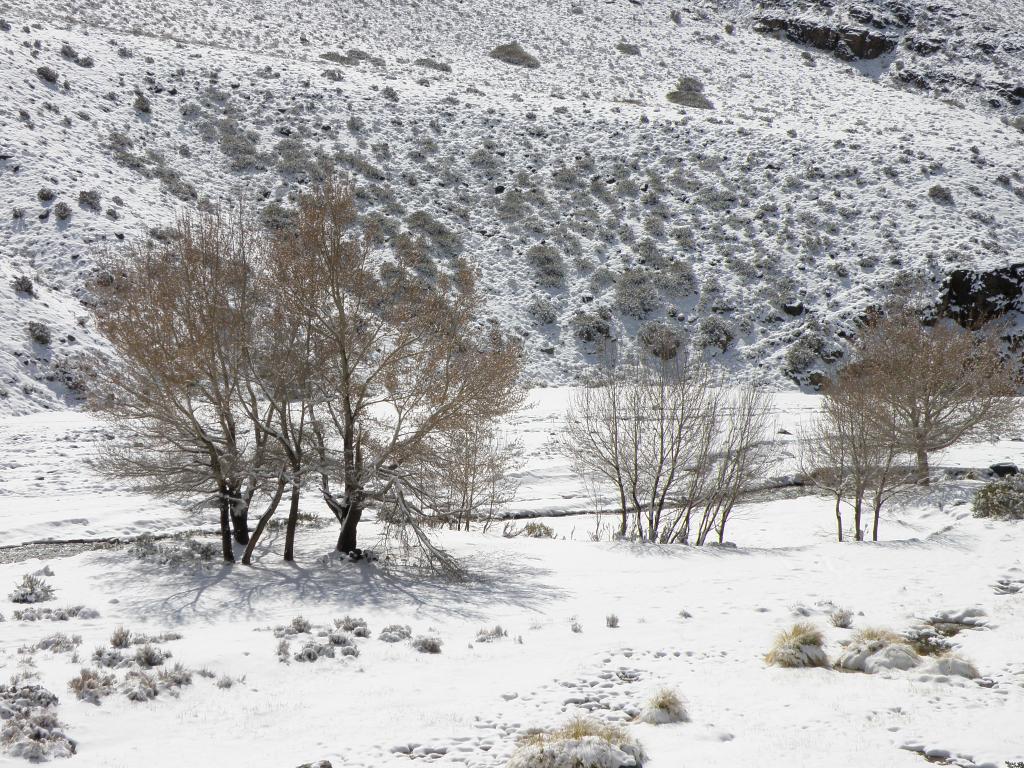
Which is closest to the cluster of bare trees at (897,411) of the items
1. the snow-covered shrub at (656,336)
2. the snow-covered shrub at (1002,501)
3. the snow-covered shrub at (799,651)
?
the snow-covered shrub at (1002,501)

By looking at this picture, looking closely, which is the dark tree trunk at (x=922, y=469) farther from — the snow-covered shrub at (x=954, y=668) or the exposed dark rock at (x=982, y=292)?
the snow-covered shrub at (x=954, y=668)

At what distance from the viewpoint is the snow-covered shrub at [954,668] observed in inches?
346

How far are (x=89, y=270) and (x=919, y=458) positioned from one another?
3260 centimetres

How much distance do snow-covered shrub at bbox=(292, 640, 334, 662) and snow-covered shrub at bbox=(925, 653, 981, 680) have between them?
7.12 metres

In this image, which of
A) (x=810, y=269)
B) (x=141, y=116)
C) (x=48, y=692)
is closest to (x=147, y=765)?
(x=48, y=692)

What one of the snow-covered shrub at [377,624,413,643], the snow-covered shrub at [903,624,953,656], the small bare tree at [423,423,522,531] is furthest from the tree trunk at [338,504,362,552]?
the snow-covered shrub at [903,624,953,656]

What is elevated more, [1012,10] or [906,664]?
[1012,10]

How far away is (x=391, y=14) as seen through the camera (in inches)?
2574

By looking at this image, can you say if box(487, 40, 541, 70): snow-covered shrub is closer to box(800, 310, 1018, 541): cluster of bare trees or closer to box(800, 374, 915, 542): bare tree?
box(800, 310, 1018, 541): cluster of bare trees

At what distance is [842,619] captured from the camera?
1106cm

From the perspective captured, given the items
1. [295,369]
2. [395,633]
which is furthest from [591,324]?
[395,633]

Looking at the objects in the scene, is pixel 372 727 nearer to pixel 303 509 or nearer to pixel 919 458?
pixel 303 509

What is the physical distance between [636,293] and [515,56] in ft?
101

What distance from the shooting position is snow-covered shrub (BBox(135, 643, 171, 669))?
951cm
